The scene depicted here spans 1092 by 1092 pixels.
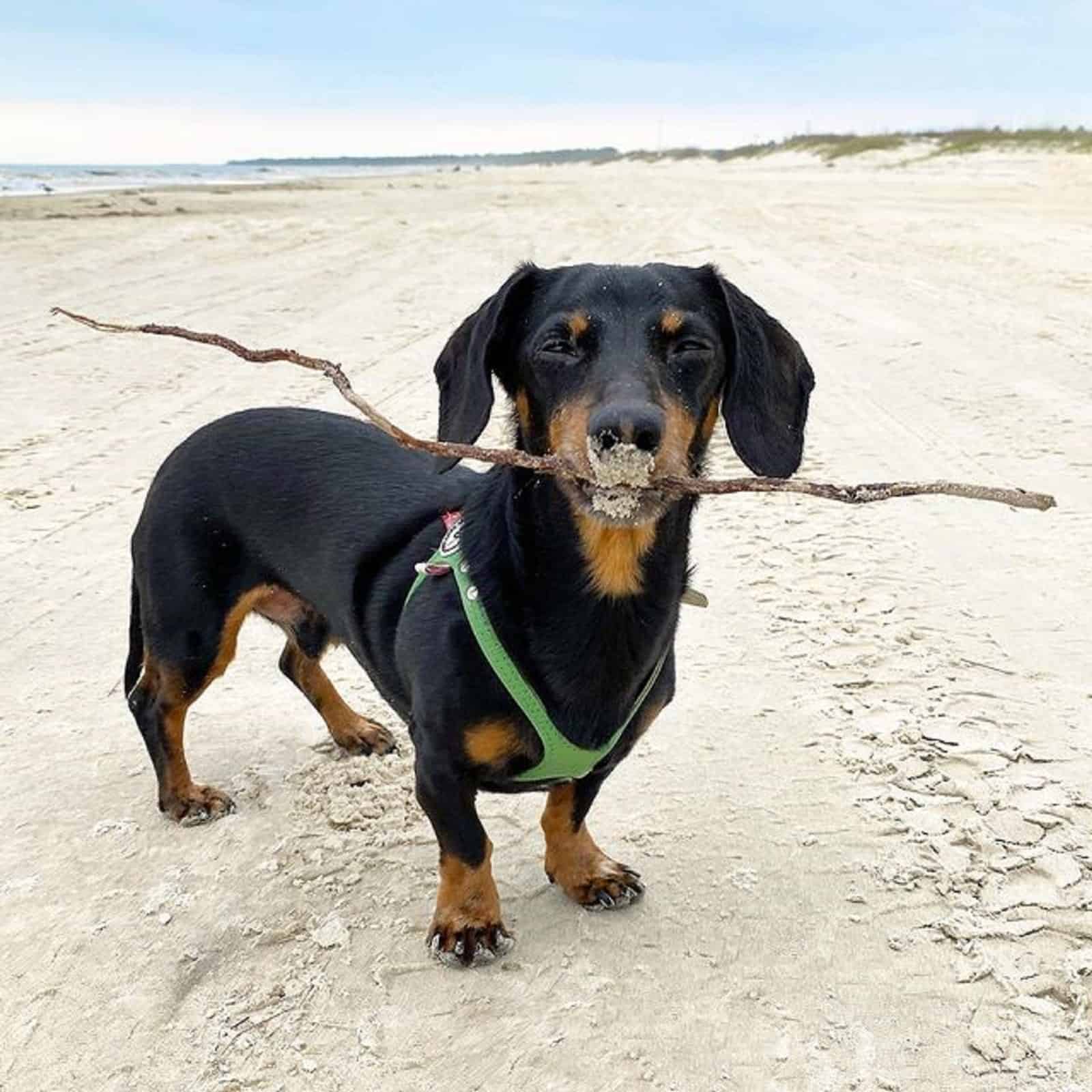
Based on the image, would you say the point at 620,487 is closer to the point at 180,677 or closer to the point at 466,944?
the point at 466,944

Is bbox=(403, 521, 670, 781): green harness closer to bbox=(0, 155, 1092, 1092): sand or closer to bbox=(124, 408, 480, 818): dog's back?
bbox=(124, 408, 480, 818): dog's back

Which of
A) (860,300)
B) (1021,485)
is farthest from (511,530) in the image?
(860,300)

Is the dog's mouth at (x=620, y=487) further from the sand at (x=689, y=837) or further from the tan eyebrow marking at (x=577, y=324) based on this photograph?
the sand at (x=689, y=837)

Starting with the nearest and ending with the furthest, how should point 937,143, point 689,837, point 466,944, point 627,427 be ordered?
1. point 627,427
2. point 466,944
3. point 689,837
4. point 937,143

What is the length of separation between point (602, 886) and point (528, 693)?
0.62m

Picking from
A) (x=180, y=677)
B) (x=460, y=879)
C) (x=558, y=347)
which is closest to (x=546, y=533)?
(x=558, y=347)

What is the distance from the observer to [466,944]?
2549mm

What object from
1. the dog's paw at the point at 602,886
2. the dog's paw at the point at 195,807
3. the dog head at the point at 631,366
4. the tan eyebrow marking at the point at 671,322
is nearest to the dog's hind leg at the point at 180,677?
the dog's paw at the point at 195,807

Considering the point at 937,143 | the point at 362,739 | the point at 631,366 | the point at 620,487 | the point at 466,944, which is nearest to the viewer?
the point at 620,487

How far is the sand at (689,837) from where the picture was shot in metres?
2.30

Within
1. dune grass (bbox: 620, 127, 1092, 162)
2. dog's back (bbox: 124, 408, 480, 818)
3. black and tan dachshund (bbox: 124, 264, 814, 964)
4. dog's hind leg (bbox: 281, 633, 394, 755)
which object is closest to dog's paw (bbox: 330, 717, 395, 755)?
dog's hind leg (bbox: 281, 633, 394, 755)

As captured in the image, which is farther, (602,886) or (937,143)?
(937,143)

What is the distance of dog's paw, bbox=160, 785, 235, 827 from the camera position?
3092 mm

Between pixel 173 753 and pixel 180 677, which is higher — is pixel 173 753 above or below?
below
